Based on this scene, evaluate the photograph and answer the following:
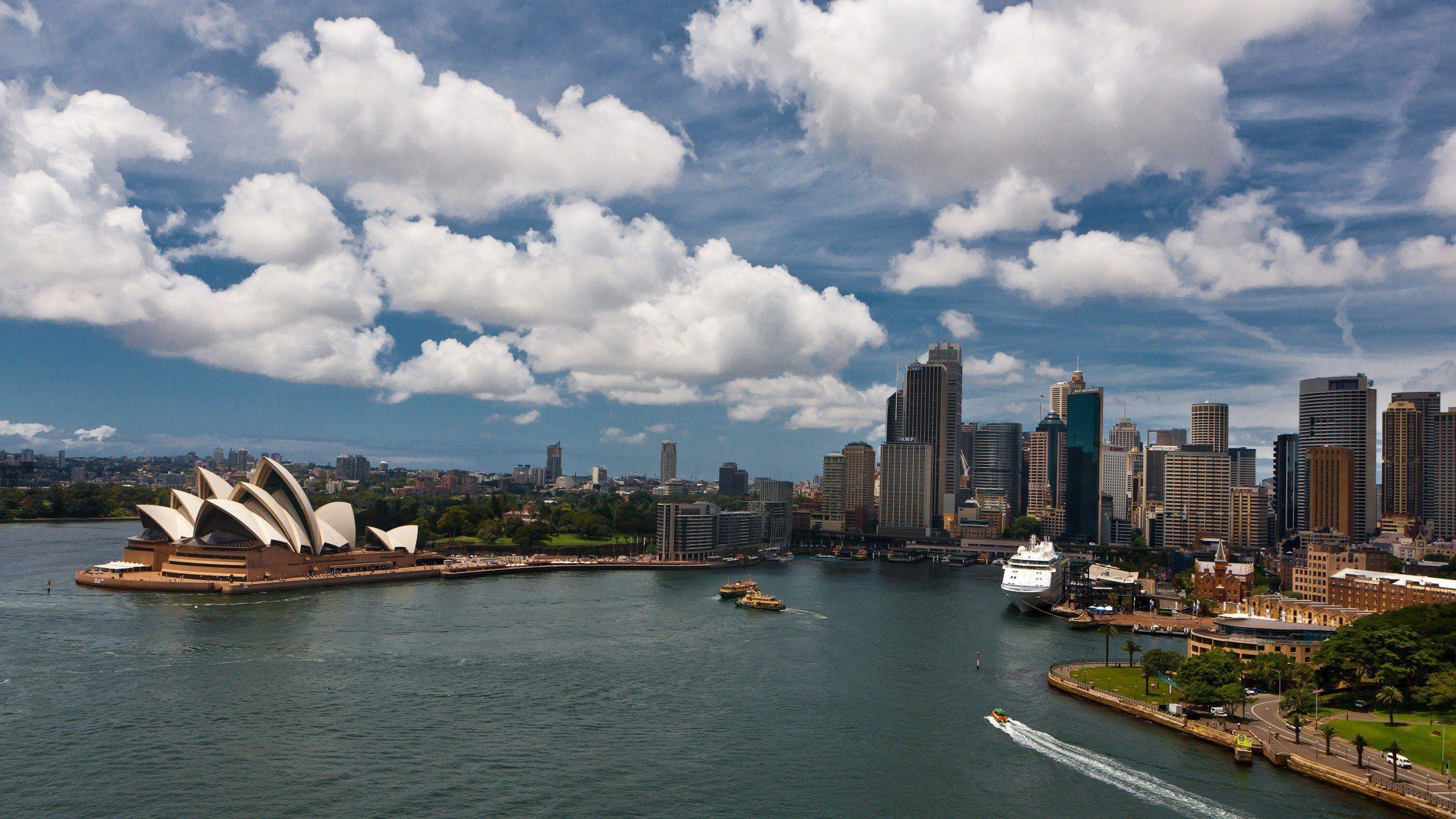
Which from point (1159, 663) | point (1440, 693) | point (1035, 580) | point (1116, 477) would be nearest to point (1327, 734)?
point (1440, 693)

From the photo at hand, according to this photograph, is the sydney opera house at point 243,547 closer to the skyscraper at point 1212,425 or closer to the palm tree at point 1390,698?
the palm tree at point 1390,698

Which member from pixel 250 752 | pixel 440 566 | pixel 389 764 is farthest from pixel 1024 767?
pixel 440 566

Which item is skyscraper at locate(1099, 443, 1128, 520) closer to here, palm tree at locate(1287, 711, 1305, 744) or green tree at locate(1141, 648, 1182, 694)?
green tree at locate(1141, 648, 1182, 694)

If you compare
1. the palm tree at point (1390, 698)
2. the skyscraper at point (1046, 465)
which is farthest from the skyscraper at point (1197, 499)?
the palm tree at point (1390, 698)

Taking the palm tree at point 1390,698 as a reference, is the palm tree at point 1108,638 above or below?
below

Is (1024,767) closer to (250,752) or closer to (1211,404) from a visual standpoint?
(250,752)
